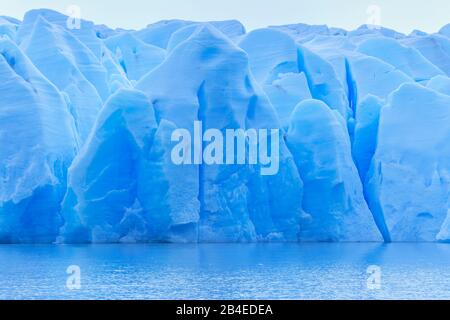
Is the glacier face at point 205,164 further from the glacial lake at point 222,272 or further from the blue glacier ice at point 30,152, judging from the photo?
the glacial lake at point 222,272

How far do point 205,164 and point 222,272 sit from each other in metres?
5.71

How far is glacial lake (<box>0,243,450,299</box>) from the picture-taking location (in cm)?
A: 805

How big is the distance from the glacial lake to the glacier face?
67 centimetres

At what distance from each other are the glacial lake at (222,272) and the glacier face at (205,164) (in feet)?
2.18

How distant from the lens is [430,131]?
1723 cm

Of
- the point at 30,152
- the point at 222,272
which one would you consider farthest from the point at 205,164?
the point at 222,272

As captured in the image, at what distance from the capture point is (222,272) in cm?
1023

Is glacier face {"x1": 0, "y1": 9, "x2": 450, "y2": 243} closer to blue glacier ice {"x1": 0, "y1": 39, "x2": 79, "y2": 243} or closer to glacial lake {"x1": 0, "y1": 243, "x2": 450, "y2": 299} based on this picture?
blue glacier ice {"x1": 0, "y1": 39, "x2": 79, "y2": 243}

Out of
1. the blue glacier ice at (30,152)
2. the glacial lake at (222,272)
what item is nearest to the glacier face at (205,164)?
the blue glacier ice at (30,152)

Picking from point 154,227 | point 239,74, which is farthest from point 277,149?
point 154,227

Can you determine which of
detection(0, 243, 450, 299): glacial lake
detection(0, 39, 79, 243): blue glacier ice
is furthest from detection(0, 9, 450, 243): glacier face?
detection(0, 243, 450, 299): glacial lake

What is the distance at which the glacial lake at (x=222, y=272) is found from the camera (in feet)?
26.4
